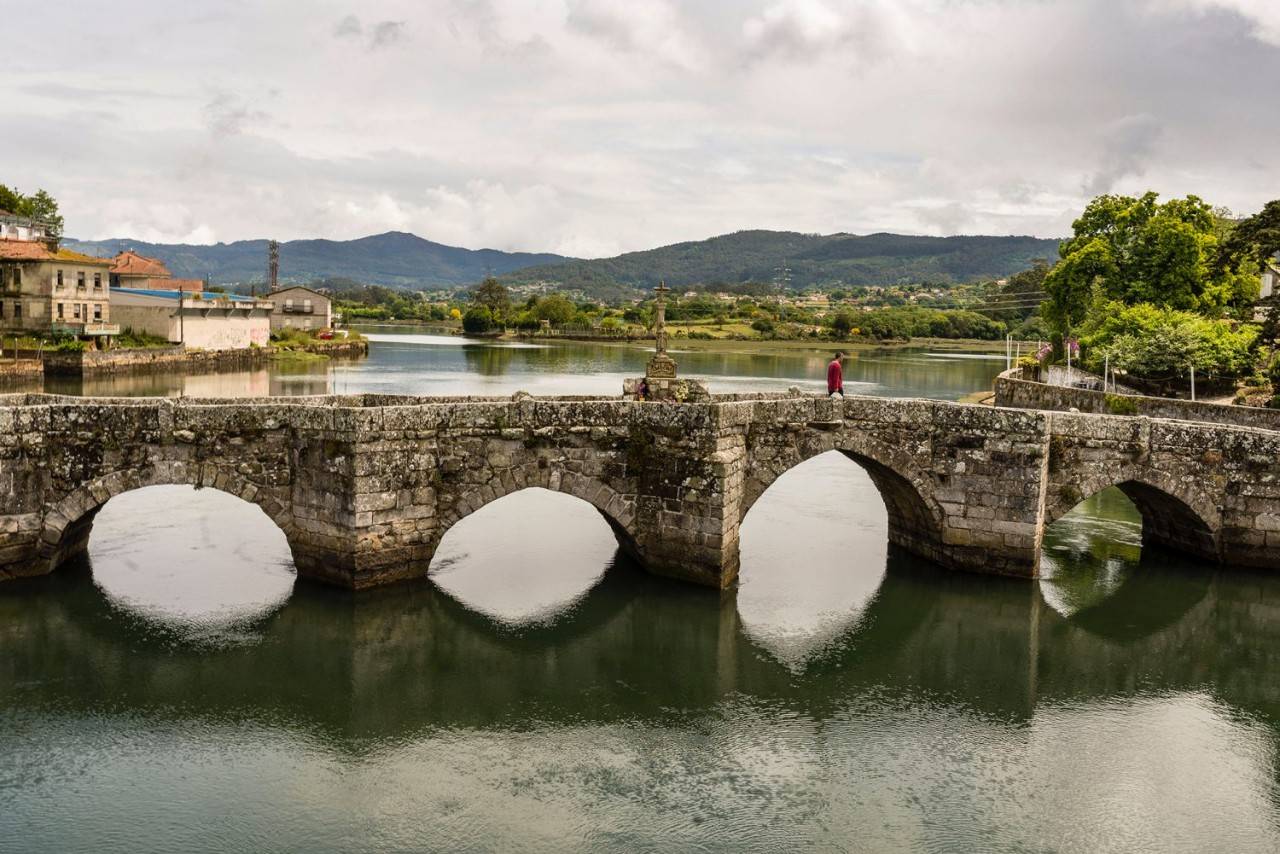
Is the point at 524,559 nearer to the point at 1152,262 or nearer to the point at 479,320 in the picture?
the point at 1152,262

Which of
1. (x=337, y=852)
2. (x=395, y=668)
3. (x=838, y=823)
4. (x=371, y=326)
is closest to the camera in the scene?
(x=337, y=852)

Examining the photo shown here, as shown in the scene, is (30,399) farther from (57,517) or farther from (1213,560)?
(1213,560)

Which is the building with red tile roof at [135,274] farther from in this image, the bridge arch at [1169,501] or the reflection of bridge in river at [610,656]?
the bridge arch at [1169,501]

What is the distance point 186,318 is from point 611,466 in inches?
2437

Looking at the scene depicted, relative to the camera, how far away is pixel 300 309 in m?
104

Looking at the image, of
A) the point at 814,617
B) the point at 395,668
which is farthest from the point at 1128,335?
the point at 395,668

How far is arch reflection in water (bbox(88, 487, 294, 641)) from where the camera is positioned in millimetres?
16484

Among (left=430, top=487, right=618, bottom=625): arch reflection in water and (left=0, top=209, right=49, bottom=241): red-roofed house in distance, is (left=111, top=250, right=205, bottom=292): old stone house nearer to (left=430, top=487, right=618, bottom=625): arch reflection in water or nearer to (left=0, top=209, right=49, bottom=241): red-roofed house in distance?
(left=0, top=209, right=49, bottom=241): red-roofed house in distance

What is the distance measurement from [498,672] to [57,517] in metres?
7.91

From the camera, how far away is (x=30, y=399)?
60.7 feet

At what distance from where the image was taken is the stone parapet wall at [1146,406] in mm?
24125

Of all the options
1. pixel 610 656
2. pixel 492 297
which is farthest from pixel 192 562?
pixel 492 297

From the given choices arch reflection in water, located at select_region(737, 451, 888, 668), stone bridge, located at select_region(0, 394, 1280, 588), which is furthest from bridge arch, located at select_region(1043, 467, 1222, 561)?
arch reflection in water, located at select_region(737, 451, 888, 668)

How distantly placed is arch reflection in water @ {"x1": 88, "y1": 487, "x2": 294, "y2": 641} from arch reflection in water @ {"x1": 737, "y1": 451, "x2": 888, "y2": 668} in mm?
8581
